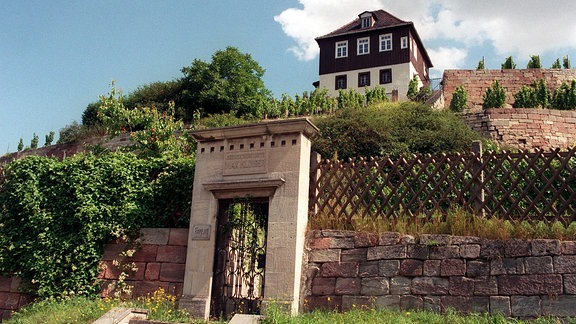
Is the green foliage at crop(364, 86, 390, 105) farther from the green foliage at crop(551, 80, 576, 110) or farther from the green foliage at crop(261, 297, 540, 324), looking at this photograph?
the green foliage at crop(261, 297, 540, 324)

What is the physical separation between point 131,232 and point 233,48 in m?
29.5

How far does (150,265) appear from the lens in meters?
9.98

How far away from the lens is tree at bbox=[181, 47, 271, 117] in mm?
34438

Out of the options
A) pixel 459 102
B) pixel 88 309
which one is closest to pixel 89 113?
pixel 459 102

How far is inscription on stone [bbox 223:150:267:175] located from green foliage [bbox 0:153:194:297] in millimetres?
1174

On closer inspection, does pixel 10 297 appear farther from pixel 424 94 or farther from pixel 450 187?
pixel 424 94

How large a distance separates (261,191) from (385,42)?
33.1 meters

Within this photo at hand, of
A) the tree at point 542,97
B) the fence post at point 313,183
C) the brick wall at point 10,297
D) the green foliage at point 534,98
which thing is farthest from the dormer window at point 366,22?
the brick wall at point 10,297

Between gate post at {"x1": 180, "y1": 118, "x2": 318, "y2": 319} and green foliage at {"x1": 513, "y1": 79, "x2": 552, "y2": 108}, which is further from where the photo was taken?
green foliage at {"x1": 513, "y1": 79, "x2": 552, "y2": 108}

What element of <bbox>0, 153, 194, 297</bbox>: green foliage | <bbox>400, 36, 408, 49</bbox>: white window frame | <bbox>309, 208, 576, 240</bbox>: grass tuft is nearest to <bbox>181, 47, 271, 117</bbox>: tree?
<bbox>400, 36, 408, 49</bbox>: white window frame

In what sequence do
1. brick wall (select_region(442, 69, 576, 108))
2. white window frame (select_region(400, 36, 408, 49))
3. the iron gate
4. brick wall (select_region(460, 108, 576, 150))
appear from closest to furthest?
the iron gate, brick wall (select_region(460, 108, 576, 150)), brick wall (select_region(442, 69, 576, 108)), white window frame (select_region(400, 36, 408, 49))

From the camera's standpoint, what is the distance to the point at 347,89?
39.7m

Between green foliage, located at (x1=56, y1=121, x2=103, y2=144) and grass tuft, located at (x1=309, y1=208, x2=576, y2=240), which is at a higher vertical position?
green foliage, located at (x1=56, y1=121, x2=103, y2=144)

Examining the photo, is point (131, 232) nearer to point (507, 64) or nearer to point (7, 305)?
point (7, 305)
